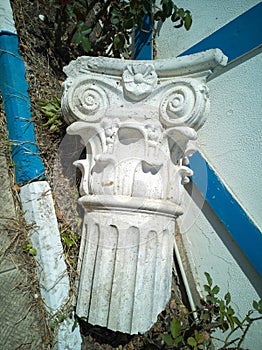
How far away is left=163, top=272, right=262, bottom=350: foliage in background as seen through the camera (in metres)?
1.29

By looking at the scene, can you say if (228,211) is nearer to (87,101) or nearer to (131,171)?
(131,171)

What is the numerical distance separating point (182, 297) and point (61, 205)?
0.86 m

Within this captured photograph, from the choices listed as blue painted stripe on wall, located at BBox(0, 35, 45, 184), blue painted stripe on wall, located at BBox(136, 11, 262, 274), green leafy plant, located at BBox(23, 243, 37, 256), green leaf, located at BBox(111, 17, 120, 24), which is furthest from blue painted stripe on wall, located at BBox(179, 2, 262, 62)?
green leafy plant, located at BBox(23, 243, 37, 256)

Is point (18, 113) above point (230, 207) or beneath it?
above

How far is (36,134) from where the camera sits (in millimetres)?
1520

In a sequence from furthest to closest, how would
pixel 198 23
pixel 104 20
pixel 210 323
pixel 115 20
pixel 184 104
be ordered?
pixel 104 20 → pixel 198 23 → pixel 115 20 → pixel 210 323 → pixel 184 104

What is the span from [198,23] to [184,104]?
3.01ft

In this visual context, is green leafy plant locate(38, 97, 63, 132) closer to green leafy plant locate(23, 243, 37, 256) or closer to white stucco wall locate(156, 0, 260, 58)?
green leafy plant locate(23, 243, 37, 256)

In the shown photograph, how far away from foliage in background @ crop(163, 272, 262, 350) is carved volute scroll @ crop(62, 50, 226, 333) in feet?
0.68

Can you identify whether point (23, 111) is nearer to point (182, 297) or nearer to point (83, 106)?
point (83, 106)

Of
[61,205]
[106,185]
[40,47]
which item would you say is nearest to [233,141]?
[106,185]

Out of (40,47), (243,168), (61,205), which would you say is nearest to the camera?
(61,205)

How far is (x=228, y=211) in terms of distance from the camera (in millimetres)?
1604

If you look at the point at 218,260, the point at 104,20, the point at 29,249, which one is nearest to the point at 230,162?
the point at 218,260
